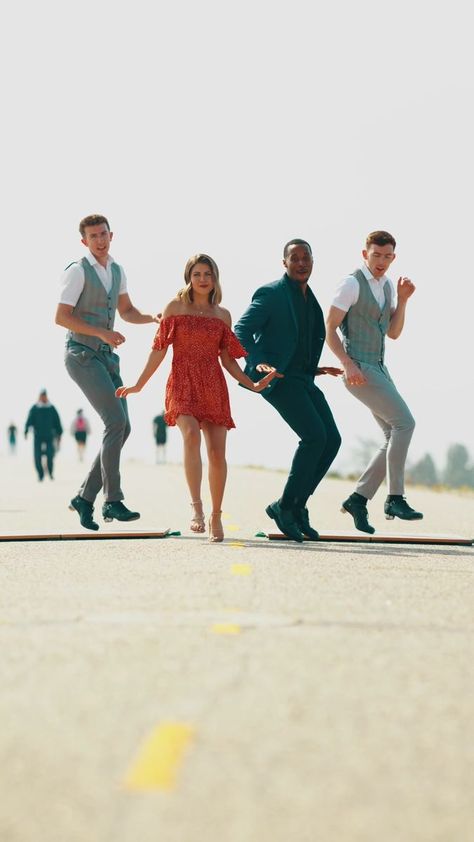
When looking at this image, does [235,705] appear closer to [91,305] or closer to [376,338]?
[376,338]

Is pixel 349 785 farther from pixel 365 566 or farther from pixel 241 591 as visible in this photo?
pixel 365 566

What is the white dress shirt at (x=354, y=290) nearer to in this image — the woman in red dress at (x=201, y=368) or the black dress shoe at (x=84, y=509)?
the woman in red dress at (x=201, y=368)

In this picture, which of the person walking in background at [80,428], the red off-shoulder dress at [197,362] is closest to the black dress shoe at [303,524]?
the red off-shoulder dress at [197,362]

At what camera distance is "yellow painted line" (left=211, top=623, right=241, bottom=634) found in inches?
221

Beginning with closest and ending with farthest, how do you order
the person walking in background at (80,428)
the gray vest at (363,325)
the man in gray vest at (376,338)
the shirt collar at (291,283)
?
the shirt collar at (291,283), the man in gray vest at (376,338), the gray vest at (363,325), the person walking in background at (80,428)

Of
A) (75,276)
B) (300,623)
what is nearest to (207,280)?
(75,276)

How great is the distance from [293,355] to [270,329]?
275 millimetres

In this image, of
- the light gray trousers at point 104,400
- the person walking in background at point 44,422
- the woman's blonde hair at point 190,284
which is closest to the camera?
A: the woman's blonde hair at point 190,284

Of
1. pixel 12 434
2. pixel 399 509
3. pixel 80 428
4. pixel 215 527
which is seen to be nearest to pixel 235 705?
pixel 215 527

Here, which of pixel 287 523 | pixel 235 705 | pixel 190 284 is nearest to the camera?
pixel 235 705

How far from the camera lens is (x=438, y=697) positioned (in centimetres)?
445

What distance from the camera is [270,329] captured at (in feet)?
35.3

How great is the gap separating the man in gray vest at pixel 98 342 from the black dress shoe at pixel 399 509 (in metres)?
2.04

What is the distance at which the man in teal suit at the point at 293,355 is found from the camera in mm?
10703
